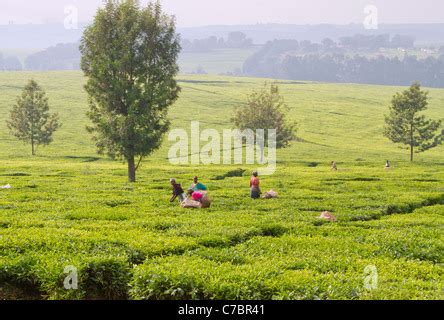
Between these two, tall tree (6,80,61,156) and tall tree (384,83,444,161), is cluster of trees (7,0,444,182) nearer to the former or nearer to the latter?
tall tree (6,80,61,156)

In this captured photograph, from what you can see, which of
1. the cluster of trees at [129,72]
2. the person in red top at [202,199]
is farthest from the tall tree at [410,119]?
the person in red top at [202,199]

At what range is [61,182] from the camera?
50969 millimetres

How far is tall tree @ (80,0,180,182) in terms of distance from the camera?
159 feet

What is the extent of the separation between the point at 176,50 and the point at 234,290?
37.9m

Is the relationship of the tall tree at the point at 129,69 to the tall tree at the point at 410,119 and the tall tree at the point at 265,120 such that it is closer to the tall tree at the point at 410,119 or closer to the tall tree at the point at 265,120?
the tall tree at the point at 265,120

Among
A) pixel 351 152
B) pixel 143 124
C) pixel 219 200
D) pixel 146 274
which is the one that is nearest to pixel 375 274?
pixel 146 274

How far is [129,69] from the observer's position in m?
49.6

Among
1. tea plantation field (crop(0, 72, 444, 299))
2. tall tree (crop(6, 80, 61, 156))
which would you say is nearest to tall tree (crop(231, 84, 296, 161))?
tall tree (crop(6, 80, 61, 156))

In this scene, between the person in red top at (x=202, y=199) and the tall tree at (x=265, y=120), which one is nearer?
the person in red top at (x=202, y=199)

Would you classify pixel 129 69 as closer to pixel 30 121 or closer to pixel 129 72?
pixel 129 72

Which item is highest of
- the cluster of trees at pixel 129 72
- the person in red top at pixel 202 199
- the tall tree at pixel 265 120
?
the cluster of trees at pixel 129 72

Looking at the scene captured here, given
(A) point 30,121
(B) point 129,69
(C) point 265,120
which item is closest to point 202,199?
(B) point 129,69

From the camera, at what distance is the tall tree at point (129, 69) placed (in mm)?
48438
